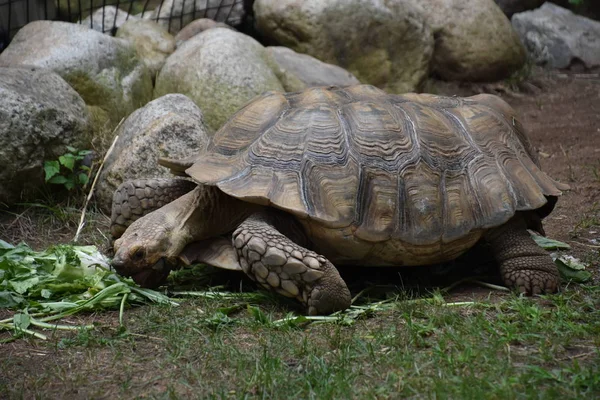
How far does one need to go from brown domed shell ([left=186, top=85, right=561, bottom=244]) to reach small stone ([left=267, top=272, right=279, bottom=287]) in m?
0.33

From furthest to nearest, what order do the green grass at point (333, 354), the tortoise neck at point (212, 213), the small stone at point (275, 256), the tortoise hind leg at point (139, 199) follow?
the tortoise hind leg at point (139, 199), the tortoise neck at point (212, 213), the small stone at point (275, 256), the green grass at point (333, 354)

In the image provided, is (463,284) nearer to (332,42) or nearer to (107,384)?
(107,384)

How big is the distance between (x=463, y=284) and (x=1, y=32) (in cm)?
527

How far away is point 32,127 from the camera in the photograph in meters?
5.46

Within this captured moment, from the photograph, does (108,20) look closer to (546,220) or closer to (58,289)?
(58,289)

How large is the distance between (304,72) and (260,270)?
14.2 feet

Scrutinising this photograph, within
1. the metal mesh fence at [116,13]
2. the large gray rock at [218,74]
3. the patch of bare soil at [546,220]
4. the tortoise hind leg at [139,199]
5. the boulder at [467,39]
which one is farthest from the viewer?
the boulder at [467,39]

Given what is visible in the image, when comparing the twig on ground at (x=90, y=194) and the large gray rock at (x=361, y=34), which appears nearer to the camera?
the twig on ground at (x=90, y=194)

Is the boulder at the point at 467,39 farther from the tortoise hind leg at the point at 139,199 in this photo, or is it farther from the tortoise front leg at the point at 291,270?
the tortoise front leg at the point at 291,270

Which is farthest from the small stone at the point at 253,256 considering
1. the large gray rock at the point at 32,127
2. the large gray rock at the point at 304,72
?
the large gray rock at the point at 304,72

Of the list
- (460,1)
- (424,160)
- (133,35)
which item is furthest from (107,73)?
(460,1)

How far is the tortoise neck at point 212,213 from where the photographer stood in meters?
4.16

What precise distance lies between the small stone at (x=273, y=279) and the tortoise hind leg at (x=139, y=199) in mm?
1165

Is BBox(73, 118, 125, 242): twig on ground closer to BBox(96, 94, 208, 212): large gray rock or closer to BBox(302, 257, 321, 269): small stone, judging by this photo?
BBox(96, 94, 208, 212): large gray rock
